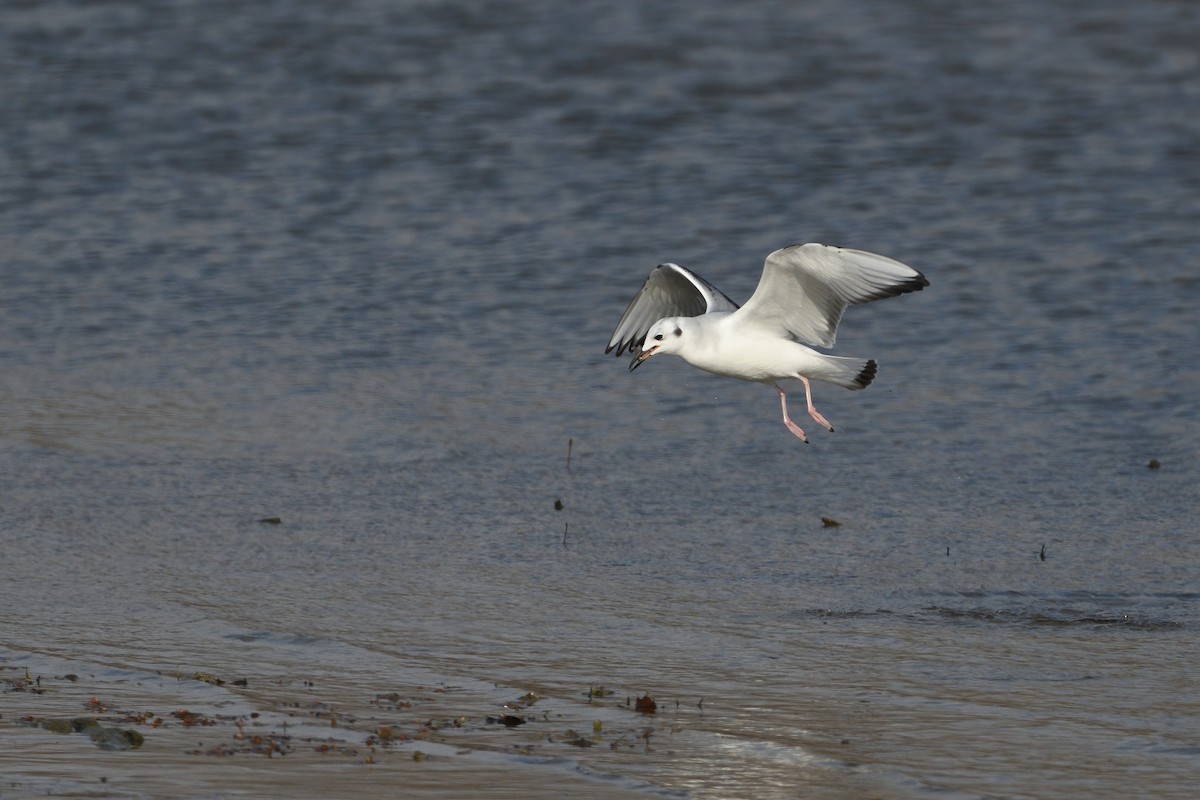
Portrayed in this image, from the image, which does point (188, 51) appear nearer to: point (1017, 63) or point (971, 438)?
point (1017, 63)

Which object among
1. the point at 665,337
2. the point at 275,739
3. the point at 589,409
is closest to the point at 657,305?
the point at 665,337

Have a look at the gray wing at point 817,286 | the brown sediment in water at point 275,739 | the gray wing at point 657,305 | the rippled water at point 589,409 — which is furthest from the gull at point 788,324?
the brown sediment in water at point 275,739

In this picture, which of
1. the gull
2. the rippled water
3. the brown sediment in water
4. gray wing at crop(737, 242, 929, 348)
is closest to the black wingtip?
the gull

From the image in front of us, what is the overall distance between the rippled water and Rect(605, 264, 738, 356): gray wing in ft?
2.06

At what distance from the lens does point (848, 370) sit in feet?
26.8

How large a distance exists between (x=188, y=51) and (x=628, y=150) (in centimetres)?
562

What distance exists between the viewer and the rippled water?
19.7 ft

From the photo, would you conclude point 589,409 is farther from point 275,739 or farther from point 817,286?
point 275,739

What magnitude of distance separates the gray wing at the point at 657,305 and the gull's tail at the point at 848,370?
0.83 metres

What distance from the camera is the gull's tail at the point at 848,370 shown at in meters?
8.09

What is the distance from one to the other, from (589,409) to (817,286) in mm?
2350

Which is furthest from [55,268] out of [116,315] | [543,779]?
[543,779]

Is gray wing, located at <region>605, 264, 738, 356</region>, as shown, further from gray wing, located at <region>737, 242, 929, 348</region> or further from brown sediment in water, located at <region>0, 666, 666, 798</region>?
brown sediment in water, located at <region>0, 666, 666, 798</region>

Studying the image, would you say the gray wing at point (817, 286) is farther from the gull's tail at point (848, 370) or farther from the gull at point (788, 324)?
the gull's tail at point (848, 370)
